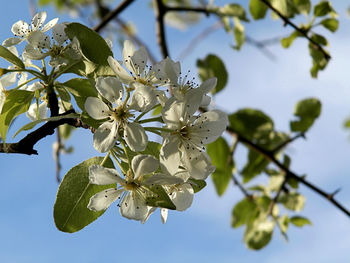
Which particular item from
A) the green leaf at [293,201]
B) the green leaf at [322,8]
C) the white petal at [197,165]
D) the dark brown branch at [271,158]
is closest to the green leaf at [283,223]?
the green leaf at [293,201]

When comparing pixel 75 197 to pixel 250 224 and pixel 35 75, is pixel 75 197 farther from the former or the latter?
pixel 250 224

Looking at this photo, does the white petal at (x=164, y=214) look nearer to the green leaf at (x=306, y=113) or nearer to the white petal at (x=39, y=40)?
the white petal at (x=39, y=40)

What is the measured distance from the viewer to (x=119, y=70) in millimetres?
1156

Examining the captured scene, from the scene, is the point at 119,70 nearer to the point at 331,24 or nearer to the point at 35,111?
the point at 35,111

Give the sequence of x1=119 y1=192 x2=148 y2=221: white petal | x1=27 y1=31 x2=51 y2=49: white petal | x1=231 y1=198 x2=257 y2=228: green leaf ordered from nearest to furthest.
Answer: x1=119 y1=192 x2=148 y2=221: white petal
x1=27 y1=31 x2=51 y2=49: white petal
x1=231 y1=198 x2=257 y2=228: green leaf

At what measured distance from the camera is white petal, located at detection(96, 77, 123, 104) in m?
1.08

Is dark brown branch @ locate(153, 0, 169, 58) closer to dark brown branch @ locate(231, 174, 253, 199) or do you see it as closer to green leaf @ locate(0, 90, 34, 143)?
dark brown branch @ locate(231, 174, 253, 199)

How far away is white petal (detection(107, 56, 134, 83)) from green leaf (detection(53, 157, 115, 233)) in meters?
0.22

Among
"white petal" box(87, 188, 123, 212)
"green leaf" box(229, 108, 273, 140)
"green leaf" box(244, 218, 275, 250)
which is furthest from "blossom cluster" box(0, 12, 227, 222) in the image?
"green leaf" box(244, 218, 275, 250)

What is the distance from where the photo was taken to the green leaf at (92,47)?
1165 mm

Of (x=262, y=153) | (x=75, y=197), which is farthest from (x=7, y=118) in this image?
(x=262, y=153)

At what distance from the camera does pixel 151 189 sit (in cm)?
113

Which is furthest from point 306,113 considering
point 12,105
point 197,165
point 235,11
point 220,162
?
point 12,105

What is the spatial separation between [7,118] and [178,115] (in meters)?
0.49
